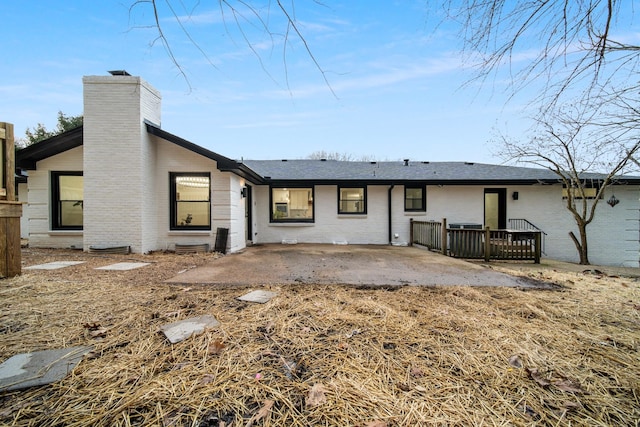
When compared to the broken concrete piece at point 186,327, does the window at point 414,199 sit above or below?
above

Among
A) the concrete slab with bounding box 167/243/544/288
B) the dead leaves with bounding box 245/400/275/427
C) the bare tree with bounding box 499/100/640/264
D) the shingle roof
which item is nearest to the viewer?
the dead leaves with bounding box 245/400/275/427

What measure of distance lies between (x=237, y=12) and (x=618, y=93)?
138 inches

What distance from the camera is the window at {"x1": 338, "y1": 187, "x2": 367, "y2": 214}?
35.0 feet

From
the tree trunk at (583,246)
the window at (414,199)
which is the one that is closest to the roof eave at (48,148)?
the window at (414,199)

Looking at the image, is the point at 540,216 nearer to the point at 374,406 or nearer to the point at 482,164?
the point at 482,164

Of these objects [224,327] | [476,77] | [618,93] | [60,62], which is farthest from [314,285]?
[60,62]

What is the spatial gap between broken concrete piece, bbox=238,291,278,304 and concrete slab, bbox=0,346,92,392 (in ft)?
4.66

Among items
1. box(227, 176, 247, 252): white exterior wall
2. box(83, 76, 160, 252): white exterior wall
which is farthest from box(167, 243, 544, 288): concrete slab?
box(83, 76, 160, 252): white exterior wall

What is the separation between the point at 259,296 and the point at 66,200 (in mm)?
8205

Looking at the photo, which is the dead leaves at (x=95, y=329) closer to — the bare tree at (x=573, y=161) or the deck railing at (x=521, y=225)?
the bare tree at (x=573, y=161)

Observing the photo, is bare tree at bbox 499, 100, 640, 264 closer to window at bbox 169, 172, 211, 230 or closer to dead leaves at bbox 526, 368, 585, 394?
dead leaves at bbox 526, 368, 585, 394

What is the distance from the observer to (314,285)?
3.70 metres

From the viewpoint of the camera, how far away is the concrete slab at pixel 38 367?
1.50 meters

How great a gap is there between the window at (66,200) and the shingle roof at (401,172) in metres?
5.77
